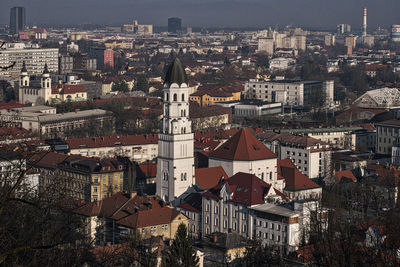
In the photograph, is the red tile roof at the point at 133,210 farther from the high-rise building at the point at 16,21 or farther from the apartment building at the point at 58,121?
the high-rise building at the point at 16,21

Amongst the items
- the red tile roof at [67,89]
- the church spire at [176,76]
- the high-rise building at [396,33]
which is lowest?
the red tile roof at [67,89]

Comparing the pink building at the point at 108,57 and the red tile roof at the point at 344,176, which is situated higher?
the pink building at the point at 108,57

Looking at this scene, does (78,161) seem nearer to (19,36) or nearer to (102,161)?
(102,161)

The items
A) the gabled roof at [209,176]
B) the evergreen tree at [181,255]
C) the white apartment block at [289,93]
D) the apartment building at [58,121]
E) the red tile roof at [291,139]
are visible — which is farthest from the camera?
the white apartment block at [289,93]

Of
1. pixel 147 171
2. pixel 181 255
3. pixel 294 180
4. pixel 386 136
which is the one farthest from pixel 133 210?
pixel 386 136

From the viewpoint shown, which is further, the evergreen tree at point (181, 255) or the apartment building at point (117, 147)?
the apartment building at point (117, 147)

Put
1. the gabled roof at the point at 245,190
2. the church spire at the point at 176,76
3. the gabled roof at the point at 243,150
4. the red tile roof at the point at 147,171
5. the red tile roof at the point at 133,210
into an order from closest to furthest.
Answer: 1. the red tile roof at the point at 133,210
2. the gabled roof at the point at 245,190
3. the church spire at the point at 176,76
4. the gabled roof at the point at 243,150
5. the red tile roof at the point at 147,171

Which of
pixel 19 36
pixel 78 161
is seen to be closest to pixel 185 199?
pixel 78 161

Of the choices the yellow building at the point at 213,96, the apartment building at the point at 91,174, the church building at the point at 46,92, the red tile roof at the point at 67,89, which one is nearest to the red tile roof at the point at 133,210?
the apartment building at the point at 91,174

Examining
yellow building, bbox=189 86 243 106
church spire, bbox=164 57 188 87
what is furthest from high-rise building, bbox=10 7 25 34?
church spire, bbox=164 57 188 87
